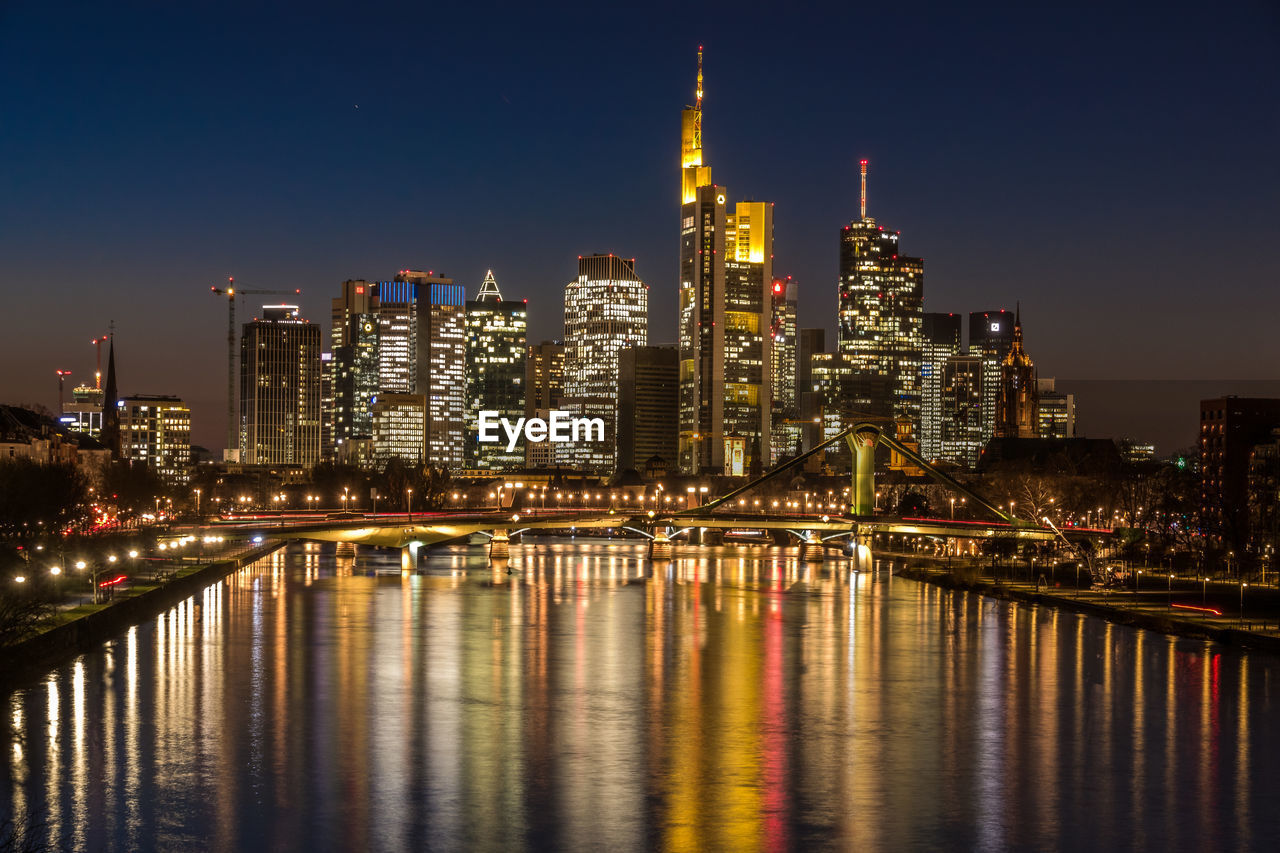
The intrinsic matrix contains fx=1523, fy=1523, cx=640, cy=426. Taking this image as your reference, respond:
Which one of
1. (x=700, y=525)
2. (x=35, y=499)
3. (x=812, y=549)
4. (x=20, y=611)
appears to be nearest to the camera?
(x=20, y=611)


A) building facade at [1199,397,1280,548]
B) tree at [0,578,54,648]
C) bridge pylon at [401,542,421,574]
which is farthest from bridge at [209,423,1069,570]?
tree at [0,578,54,648]

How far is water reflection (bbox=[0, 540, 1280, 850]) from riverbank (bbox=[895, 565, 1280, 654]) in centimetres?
183

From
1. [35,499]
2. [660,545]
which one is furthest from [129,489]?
[660,545]

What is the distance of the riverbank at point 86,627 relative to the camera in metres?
46.8

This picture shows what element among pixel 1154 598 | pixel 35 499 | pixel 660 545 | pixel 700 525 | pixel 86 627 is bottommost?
pixel 660 545

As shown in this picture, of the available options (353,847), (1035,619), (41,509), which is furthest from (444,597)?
(353,847)

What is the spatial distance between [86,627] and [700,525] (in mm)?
85961

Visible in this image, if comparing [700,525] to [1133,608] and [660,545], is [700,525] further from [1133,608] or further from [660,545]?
[1133,608]

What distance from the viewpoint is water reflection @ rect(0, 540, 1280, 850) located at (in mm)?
28984

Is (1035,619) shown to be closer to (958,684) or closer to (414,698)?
(958,684)

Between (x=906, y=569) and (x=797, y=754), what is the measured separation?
77.9 m

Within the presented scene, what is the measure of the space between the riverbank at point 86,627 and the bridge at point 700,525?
22.9 metres

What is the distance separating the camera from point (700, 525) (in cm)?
13800

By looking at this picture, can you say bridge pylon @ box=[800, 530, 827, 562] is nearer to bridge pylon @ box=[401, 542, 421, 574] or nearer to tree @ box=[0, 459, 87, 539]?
bridge pylon @ box=[401, 542, 421, 574]
